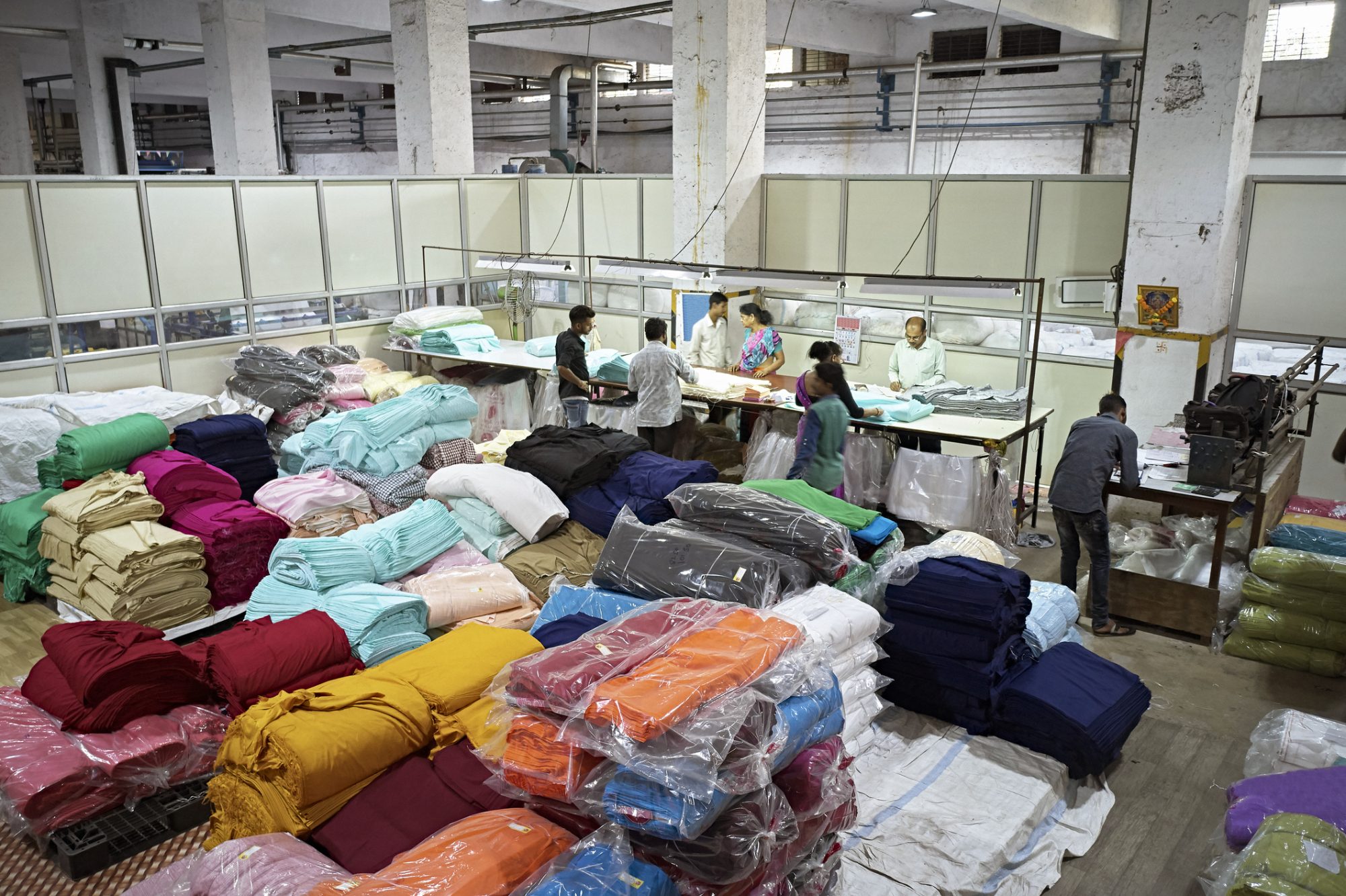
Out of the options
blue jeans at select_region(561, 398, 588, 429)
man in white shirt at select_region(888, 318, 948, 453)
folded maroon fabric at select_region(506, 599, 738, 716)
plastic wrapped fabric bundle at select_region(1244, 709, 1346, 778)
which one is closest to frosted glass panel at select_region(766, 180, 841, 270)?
A: man in white shirt at select_region(888, 318, 948, 453)

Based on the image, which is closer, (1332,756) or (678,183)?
(1332,756)

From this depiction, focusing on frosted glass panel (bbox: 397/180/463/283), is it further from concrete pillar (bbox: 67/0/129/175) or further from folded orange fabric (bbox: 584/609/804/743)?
folded orange fabric (bbox: 584/609/804/743)

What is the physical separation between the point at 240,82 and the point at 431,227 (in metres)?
3.92

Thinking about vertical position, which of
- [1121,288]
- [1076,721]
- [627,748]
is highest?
[1121,288]

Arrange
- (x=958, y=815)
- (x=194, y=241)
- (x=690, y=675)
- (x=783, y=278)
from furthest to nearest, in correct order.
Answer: (x=194, y=241), (x=783, y=278), (x=958, y=815), (x=690, y=675)

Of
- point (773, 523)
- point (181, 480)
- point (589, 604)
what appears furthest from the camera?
point (181, 480)

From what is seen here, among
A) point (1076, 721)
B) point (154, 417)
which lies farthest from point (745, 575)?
point (154, 417)

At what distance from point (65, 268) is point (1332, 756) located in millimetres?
9124

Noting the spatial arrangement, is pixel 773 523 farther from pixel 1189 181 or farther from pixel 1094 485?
pixel 1189 181

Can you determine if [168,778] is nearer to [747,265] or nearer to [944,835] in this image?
[944,835]

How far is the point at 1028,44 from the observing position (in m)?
12.9

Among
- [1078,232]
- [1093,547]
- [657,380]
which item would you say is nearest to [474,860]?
[1093,547]

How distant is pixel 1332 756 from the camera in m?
3.97

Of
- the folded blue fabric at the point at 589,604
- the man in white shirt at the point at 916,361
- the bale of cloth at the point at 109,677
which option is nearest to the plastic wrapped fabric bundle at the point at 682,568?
the folded blue fabric at the point at 589,604
